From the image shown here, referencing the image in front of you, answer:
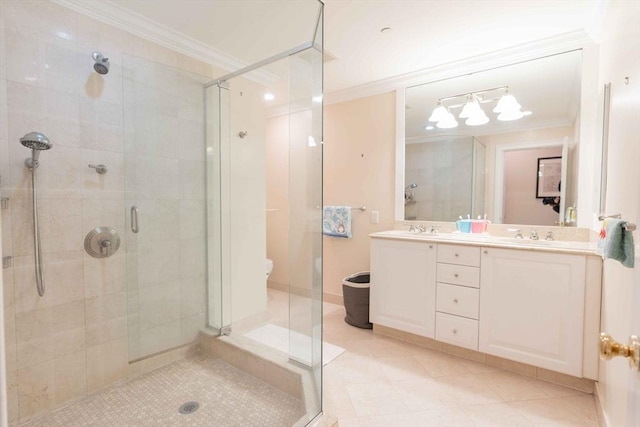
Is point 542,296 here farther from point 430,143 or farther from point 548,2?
point 548,2

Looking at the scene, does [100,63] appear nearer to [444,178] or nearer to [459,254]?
[459,254]

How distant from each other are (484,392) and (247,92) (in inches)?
104

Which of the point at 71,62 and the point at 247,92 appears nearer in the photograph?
the point at 71,62

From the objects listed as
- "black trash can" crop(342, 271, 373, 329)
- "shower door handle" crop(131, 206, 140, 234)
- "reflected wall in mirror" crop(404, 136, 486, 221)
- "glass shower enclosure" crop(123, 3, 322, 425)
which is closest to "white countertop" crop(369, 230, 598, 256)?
"reflected wall in mirror" crop(404, 136, 486, 221)

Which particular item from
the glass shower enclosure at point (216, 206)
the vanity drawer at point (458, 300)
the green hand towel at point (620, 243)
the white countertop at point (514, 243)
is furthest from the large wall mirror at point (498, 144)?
the green hand towel at point (620, 243)

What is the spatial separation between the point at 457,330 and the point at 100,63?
2.80 metres

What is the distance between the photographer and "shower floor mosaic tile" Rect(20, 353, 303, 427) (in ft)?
5.25

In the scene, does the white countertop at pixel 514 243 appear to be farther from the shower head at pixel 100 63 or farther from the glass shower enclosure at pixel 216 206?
the shower head at pixel 100 63

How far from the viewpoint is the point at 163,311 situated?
212cm

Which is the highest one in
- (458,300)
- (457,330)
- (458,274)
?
(458,274)

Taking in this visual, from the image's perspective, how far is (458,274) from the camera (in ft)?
7.07

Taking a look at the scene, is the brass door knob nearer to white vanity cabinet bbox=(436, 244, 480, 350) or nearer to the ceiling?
white vanity cabinet bbox=(436, 244, 480, 350)

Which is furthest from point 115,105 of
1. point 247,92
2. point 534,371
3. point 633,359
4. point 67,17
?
point 534,371

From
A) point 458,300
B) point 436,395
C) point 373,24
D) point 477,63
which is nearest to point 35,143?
point 373,24
